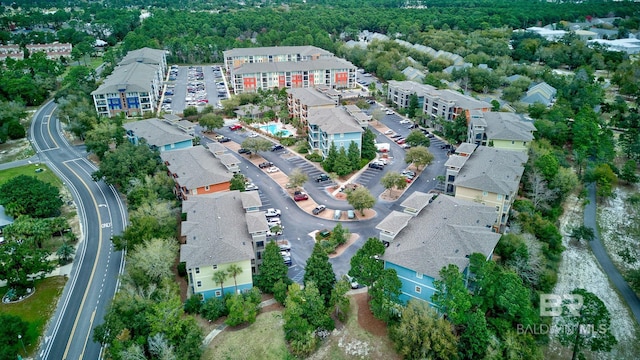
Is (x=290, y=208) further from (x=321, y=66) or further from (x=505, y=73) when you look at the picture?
(x=505, y=73)

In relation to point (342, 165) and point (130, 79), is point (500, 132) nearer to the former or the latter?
point (342, 165)

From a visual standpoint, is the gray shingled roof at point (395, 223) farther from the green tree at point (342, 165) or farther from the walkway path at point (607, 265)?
the walkway path at point (607, 265)

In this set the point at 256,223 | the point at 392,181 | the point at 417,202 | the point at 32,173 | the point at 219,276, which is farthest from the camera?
the point at 32,173

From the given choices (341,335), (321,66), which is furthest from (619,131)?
(341,335)

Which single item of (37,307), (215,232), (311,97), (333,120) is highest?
(311,97)

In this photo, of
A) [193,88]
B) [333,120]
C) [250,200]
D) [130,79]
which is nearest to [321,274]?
[250,200]
